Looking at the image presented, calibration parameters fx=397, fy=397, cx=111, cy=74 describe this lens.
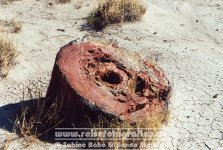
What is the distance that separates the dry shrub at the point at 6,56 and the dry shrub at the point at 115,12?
1603 mm

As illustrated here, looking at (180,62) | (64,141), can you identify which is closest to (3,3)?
(180,62)

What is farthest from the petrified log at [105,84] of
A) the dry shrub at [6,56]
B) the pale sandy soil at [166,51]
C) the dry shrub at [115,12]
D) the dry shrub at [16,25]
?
the dry shrub at [16,25]

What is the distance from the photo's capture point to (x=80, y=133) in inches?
146

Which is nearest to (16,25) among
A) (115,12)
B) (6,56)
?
(6,56)

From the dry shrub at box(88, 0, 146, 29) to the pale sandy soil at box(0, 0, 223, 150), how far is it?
0.44 feet

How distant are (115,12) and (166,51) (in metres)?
1.06

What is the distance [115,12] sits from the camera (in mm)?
6051

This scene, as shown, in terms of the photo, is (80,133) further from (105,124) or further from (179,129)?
(179,129)

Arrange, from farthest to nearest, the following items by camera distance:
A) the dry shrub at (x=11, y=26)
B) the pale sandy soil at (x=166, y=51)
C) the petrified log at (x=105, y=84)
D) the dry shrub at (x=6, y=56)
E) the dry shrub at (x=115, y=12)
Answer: the dry shrub at (x=115, y=12) < the dry shrub at (x=11, y=26) < the dry shrub at (x=6, y=56) < the pale sandy soil at (x=166, y=51) < the petrified log at (x=105, y=84)

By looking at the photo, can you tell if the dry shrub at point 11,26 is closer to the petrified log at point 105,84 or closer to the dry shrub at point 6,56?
the dry shrub at point 6,56

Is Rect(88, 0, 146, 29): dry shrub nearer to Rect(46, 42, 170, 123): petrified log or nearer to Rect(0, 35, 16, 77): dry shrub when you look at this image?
Rect(0, 35, 16, 77): dry shrub

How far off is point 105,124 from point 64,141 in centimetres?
43

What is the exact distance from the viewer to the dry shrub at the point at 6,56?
15.6 feet

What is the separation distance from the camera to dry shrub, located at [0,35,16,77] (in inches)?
187
